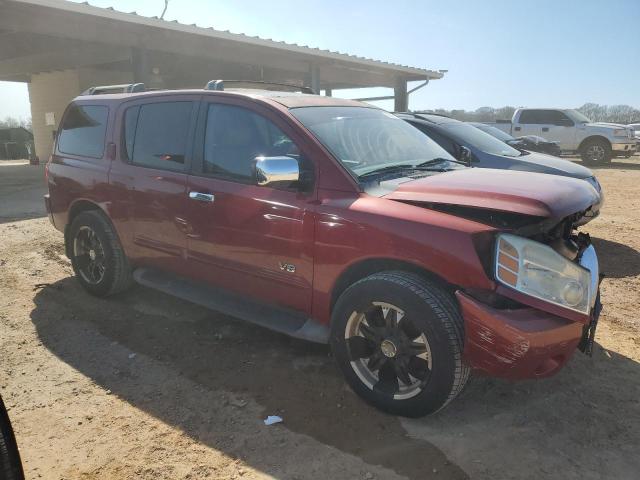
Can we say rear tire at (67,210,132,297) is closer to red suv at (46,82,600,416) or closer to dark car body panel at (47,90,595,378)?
red suv at (46,82,600,416)

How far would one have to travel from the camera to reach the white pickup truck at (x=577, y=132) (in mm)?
17922

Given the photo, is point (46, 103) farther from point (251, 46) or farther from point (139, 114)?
point (139, 114)

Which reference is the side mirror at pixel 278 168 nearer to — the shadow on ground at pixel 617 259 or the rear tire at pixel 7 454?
the rear tire at pixel 7 454

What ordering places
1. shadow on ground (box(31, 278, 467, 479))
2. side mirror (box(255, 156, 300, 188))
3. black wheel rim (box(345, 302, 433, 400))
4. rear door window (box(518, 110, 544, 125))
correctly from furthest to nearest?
rear door window (box(518, 110, 544, 125)), side mirror (box(255, 156, 300, 188)), black wheel rim (box(345, 302, 433, 400)), shadow on ground (box(31, 278, 467, 479))

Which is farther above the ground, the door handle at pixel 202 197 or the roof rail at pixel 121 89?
the roof rail at pixel 121 89

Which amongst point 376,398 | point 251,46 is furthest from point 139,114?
point 251,46

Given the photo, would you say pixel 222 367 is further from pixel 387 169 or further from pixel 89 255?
pixel 89 255

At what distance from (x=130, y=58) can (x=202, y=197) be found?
12.6m

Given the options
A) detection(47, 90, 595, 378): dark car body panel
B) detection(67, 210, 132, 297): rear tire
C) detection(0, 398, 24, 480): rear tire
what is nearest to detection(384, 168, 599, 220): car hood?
detection(47, 90, 595, 378): dark car body panel

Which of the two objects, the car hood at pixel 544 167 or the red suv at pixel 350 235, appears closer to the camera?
the red suv at pixel 350 235

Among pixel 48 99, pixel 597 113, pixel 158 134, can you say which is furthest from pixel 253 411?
pixel 597 113

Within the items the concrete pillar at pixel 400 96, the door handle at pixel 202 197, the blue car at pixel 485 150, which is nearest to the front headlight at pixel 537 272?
the door handle at pixel 202 197

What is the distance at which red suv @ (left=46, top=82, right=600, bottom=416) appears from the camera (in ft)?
8.43

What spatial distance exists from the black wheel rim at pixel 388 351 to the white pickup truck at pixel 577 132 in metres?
18.0
